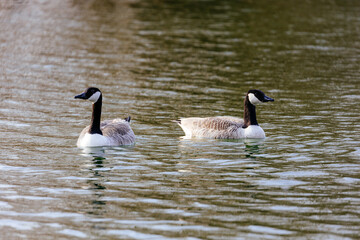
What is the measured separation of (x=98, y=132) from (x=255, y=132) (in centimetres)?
418

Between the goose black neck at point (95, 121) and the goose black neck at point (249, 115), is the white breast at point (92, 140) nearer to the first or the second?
the goose black neck at point (95, 121)

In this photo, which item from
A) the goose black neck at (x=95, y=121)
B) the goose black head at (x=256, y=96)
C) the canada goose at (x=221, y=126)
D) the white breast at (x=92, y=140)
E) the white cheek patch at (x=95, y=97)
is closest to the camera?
the white breast at (x=92, y=140)

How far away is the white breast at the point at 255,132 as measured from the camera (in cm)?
1923

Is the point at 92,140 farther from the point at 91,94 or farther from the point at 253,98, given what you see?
the point at 253,98

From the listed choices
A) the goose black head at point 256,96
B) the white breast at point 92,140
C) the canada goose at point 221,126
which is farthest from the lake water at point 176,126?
the goose black head at point 256,96

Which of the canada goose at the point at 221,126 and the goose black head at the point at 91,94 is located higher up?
the goose black head at the point at 91,94

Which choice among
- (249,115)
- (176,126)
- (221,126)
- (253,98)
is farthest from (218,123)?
(176,126)

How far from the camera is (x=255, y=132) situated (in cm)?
1923

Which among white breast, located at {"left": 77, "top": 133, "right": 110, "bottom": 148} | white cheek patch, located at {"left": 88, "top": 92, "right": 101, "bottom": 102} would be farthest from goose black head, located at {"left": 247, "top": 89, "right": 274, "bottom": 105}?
white breast, located at {"left": 77, "top": 133, "right": 110, "bottom": 148}

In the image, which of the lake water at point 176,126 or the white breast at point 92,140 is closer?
the lake water at point 176,126

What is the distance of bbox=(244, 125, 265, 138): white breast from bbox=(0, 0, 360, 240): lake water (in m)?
0.29

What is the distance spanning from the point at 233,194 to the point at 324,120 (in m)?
8.28

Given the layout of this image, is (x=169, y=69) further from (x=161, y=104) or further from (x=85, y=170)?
(x=85, y=170)

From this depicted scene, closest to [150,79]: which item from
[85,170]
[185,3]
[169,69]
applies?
[169,69]
